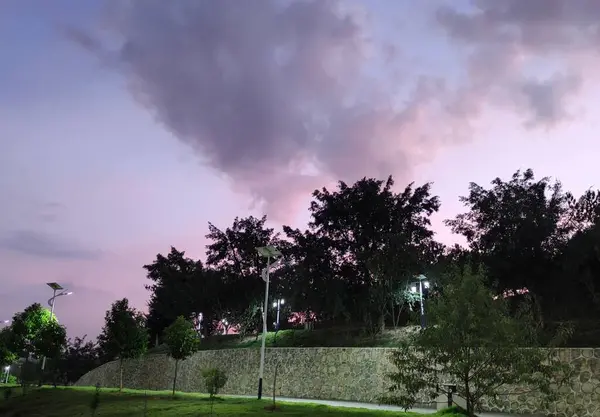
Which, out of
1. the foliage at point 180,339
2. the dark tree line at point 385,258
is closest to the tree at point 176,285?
the dark tree line at point 385,258

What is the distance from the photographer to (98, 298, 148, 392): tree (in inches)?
1486

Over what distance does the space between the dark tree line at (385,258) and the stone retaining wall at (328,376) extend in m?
7.83

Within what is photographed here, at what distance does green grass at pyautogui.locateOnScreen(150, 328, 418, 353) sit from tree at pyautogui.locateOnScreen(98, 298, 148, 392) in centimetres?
1013

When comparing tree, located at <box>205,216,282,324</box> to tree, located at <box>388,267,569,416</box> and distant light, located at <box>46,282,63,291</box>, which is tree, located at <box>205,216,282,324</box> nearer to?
distant light, located at <box>46,282,63,291</box>

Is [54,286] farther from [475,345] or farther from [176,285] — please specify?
[475,345]

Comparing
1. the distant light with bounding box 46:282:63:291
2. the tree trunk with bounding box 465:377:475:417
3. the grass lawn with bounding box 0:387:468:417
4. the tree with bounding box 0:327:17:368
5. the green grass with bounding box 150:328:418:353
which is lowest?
the grass lawn with bounding box 0:387:468:417

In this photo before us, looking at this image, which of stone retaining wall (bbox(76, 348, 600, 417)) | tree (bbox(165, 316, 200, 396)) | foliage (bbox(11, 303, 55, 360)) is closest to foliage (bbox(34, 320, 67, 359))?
foliage (bbox(11, 303, 55, 360))

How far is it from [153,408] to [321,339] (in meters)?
20.9

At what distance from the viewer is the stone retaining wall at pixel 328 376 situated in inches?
811

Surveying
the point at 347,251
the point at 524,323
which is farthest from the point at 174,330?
the point at 524,323

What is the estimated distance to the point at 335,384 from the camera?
3103 cm

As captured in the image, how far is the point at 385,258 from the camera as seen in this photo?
3931cm

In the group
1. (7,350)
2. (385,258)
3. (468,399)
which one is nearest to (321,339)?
(385,258)

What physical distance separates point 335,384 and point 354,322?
17.6 metres
